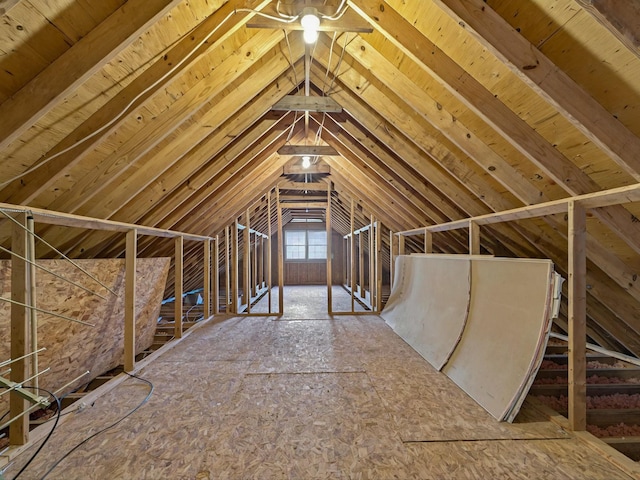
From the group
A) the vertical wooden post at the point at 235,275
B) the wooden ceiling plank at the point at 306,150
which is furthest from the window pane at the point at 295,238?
the wooden ceiling plank at the point at 306,150

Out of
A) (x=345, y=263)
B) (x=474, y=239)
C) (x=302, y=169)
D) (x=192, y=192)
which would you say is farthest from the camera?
(x=345, y=263)

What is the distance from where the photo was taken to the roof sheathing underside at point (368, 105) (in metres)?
1.49

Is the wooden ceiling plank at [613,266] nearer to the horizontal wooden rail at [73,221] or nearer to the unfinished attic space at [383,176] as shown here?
the unfinished attic space at [383,176]

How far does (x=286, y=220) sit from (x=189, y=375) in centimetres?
822

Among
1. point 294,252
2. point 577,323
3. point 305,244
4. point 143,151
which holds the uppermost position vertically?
point 143,151

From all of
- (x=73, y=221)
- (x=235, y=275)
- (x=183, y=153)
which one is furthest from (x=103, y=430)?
(x=235, y=275)

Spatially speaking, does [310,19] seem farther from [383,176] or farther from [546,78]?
[383,176]

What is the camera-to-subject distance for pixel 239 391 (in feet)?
8.33

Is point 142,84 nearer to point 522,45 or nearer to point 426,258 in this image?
point 522,45

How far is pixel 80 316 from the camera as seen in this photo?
2785 millimetres

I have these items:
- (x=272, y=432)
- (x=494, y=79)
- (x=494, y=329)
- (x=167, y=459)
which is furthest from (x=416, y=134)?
(x=167, y=459)

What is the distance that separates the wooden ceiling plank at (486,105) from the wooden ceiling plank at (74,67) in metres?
1.38

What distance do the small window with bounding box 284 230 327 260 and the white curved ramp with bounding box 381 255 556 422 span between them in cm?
770

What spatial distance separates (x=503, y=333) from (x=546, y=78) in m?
1.92
